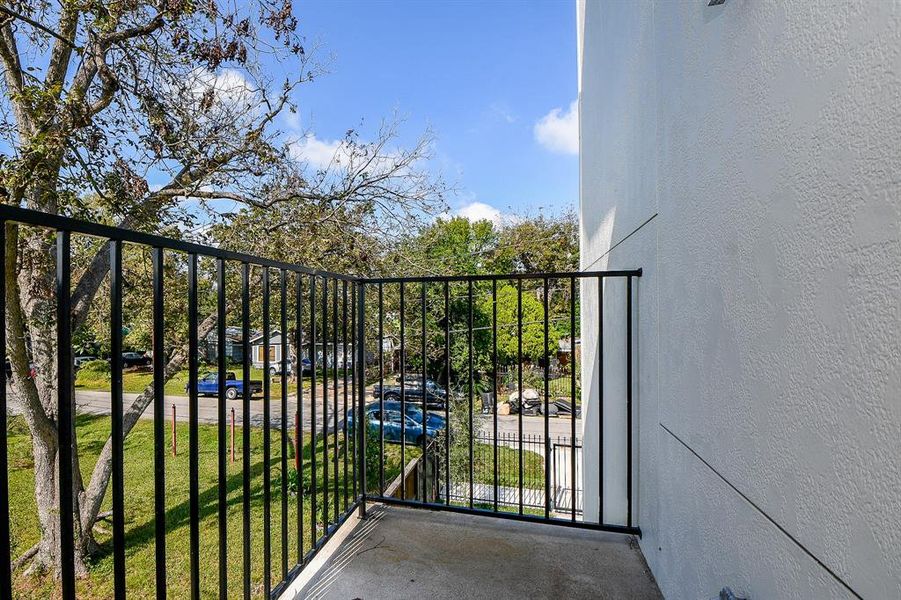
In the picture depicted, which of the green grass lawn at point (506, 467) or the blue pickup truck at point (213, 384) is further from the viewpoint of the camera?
the green grass lawn at point (506, 467)

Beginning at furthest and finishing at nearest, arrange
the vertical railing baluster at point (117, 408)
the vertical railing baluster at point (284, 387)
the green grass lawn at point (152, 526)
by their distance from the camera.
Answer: the green grass lawn at point (152, 526)
the vertical railing baluster at point (284, 387)
the vertical railing baluster at point (117, 408)

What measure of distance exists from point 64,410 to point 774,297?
1.39 meters

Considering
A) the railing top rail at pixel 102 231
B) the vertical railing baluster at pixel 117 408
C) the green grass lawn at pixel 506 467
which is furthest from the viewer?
the green grass lawn at pixel 506 467

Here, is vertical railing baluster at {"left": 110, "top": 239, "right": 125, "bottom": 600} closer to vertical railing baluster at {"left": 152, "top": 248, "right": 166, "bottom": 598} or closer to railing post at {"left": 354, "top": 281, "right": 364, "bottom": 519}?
vertical railing baluster at {"left": 152, "top": 248, "right": 166, "bottom": 598}

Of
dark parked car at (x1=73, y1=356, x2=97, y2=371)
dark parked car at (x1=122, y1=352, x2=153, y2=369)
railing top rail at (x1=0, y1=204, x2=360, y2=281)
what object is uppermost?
railing top rail at (x1=0, y1=204, x2=360, y2=281)

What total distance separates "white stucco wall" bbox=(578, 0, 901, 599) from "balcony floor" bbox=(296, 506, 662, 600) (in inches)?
8.9

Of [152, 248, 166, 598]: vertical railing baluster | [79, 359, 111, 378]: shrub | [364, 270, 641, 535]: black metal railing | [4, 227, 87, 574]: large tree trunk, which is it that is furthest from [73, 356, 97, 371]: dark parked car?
[152, 248, 166, 598]: vertical railing baluster

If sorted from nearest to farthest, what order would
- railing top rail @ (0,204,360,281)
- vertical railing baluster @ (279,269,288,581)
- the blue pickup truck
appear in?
railing top rail @ (0,204,360,281) → vertical railing baluster @ (279,269,288,581) → the blue pickup truck

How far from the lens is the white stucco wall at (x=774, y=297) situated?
1.85 feet

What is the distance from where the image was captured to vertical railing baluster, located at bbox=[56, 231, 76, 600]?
2.63 feet

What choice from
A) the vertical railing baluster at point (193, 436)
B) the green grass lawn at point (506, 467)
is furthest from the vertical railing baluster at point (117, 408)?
the green grass lawn at point (506, 467)

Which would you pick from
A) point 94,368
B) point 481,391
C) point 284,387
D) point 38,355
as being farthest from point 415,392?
point 284,387

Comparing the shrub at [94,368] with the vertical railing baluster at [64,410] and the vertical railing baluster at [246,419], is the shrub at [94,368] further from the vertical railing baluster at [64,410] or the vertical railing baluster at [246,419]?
the vertical railing baluster at [64,410]

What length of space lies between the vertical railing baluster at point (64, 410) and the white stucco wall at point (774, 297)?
1.32 metres
